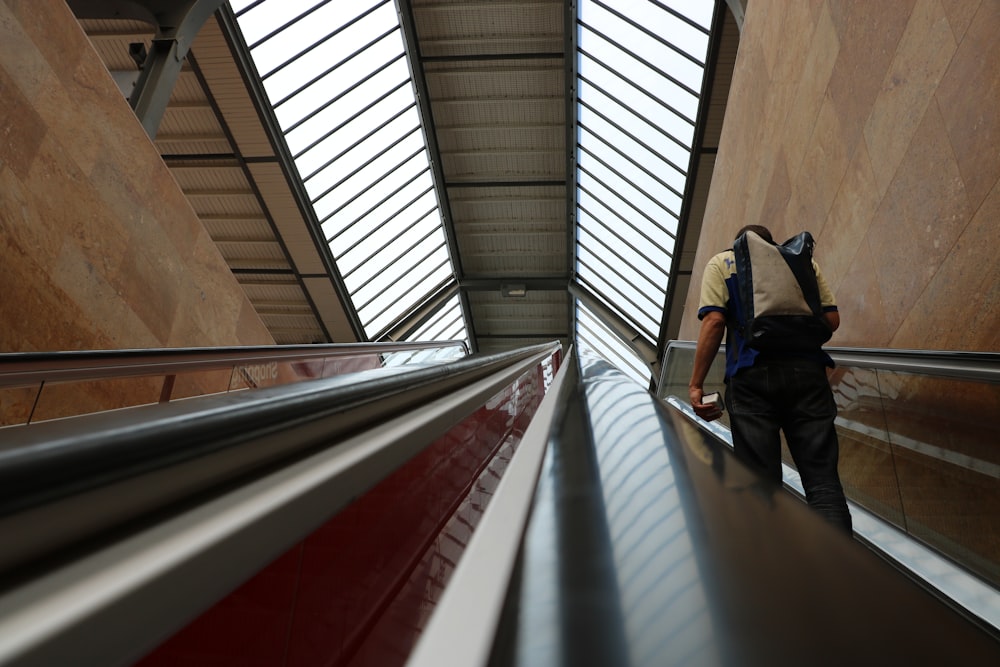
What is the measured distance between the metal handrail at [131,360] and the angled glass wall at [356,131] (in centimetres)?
758

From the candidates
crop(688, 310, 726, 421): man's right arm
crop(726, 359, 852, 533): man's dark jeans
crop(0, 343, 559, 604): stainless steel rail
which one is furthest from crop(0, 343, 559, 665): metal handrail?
crop(688, 310, 726, 421): man's right arm

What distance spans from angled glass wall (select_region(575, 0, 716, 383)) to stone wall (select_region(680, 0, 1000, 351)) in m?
4.58

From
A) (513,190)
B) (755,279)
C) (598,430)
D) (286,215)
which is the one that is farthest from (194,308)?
(513,190)

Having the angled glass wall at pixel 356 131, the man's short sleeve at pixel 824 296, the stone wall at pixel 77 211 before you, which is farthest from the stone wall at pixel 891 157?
the angled glass wall at pixel 356 131

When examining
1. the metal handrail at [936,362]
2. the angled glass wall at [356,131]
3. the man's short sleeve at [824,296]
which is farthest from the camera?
the angled glass wall at [356,131]

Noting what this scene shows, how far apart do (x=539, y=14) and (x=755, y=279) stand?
11.2 metres

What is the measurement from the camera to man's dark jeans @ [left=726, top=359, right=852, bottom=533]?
2.45 metres

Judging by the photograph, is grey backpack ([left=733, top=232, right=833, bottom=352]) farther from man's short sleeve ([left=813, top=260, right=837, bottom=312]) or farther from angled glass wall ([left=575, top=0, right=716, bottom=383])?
angled glass wall ([left=575, top=0, right=716, bottom=383])

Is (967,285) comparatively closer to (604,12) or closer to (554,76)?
(604,12)

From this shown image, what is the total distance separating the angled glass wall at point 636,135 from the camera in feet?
35.7

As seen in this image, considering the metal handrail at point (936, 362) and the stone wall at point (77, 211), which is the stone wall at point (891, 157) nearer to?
the metal handrail at point (936, 362)

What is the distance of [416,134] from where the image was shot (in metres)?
14.3

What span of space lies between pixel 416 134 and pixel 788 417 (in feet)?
42.8

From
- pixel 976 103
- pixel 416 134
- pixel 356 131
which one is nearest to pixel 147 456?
pixel 976 103
